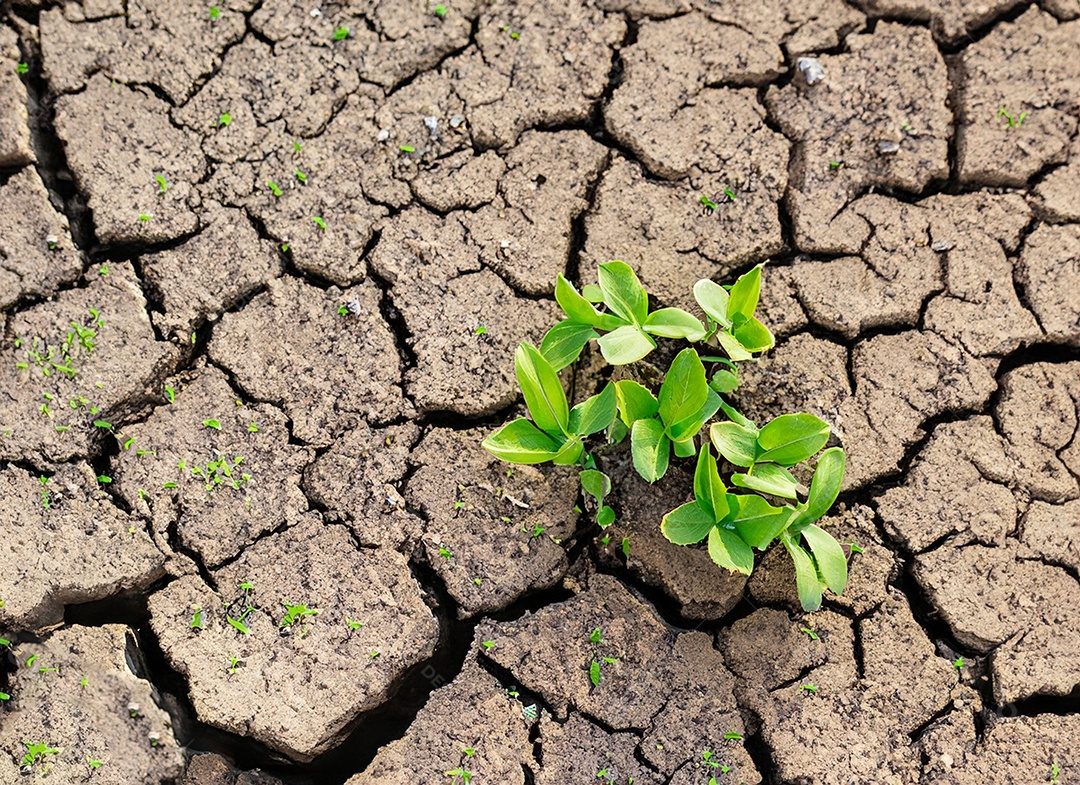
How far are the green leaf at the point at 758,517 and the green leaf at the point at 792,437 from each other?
11cm

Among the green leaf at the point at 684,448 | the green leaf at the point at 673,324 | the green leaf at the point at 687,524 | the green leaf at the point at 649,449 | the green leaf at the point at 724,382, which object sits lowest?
the green leaf at the point at 687,524

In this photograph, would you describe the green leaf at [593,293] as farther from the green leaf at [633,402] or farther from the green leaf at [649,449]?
the green leaf at [649,449]

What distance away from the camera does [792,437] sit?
2.18 metres

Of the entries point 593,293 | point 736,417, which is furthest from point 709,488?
point 593,293

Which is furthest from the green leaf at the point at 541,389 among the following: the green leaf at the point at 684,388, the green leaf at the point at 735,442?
the green leaf at the point at 735,442

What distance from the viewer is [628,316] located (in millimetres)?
2268

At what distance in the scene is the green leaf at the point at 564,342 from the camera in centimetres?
228

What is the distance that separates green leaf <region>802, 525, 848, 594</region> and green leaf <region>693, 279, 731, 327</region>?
0.52 meters

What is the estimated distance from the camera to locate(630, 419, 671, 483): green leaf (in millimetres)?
2170

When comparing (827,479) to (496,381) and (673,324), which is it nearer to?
(673,324)

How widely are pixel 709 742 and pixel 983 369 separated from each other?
1.16 meters

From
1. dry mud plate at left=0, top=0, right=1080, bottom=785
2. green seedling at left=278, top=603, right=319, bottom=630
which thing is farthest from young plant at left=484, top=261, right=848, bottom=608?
green seedling at left=278, top=603, right=319, bottom=630

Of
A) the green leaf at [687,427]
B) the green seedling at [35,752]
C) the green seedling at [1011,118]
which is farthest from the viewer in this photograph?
the green seedling at [1011,118]

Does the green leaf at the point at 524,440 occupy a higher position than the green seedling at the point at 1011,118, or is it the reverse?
the green seedling at the point at 1011,118
